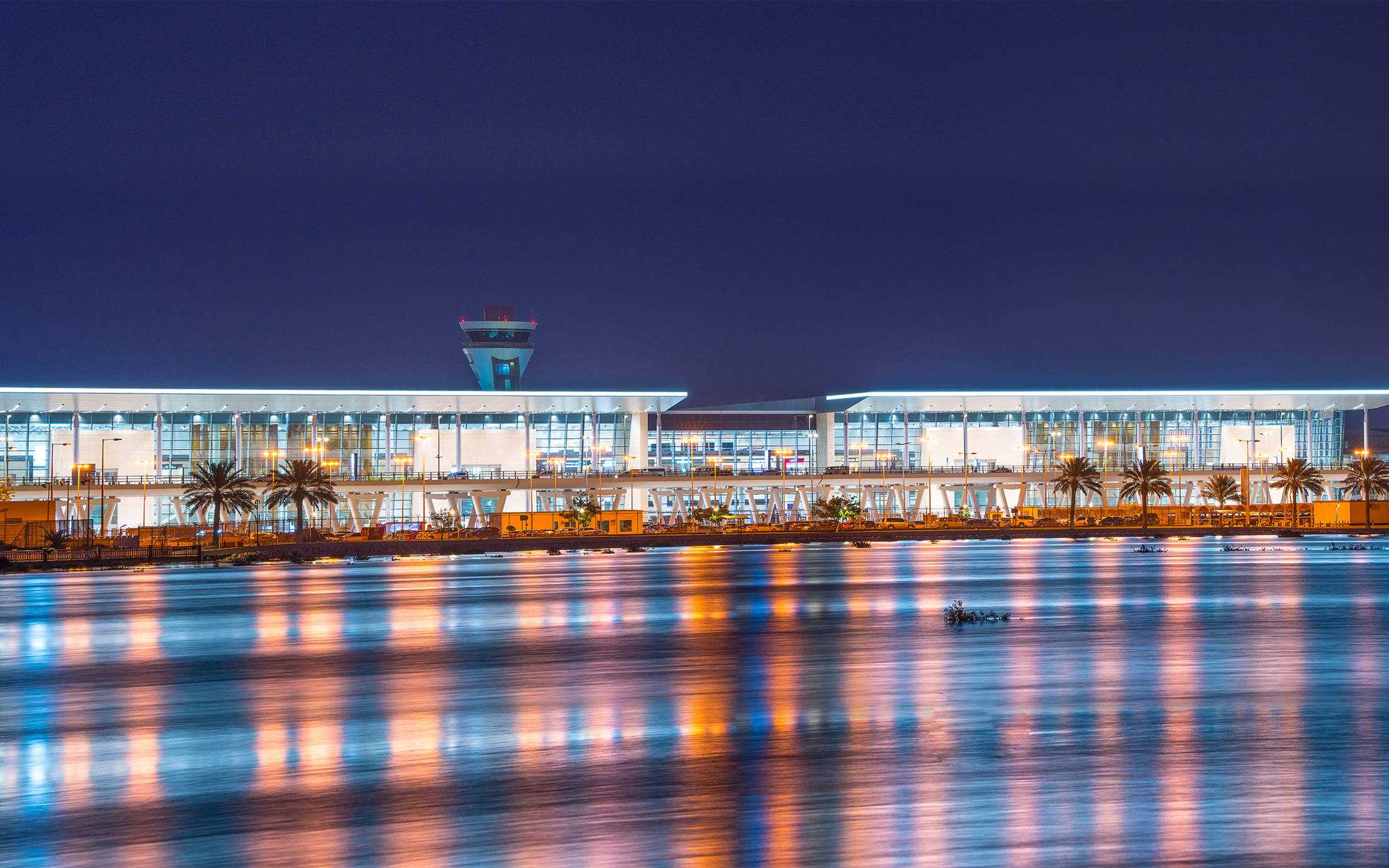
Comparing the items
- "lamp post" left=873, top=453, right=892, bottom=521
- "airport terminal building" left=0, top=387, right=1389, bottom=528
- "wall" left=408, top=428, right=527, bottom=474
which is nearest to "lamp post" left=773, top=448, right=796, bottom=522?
"airport terminal building" left=0, top=387, right=1389, bottom=528

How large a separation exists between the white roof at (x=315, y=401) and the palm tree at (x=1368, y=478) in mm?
41153

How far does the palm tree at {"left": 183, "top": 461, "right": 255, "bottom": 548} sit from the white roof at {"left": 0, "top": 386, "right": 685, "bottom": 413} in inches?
393

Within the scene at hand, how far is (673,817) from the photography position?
11.7 metres

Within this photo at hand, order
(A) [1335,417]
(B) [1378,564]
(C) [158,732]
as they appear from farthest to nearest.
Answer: (A) [1335,417], (B) [1378,564], (C) [158,732]

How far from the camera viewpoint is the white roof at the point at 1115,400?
9194 centimetres

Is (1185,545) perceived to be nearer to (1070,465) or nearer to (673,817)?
(1070,465)

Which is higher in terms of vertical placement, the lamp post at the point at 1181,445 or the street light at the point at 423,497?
the lamp post at the point at 1181,445

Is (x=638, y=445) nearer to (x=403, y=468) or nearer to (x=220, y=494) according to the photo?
(x=403, y=468)

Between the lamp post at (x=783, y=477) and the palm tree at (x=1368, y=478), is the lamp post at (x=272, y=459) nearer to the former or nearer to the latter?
the lamp post at (x=783, y=477)

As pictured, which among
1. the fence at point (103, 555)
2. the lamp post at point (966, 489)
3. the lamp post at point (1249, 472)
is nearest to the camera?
the fence at point (103, 555)

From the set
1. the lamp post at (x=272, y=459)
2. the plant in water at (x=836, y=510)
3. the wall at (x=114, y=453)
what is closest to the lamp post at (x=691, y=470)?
the plant in water at (x=836, y=510)

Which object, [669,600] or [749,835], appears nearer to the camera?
[749,835]

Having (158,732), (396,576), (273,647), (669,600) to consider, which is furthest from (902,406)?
(158,732)

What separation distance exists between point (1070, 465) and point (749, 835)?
239ft
